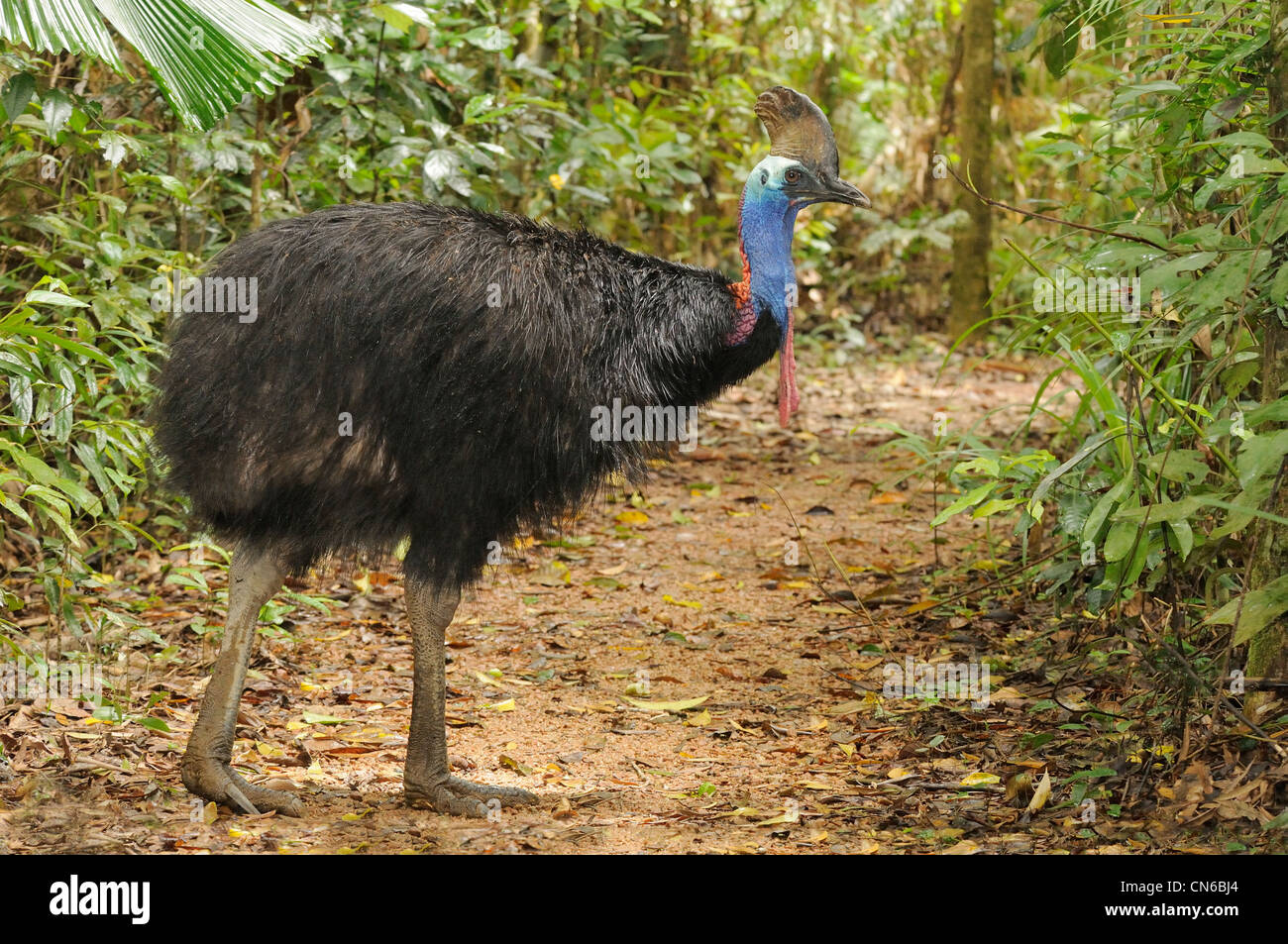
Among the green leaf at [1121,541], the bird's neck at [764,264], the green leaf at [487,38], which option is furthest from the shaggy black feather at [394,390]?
the green leaf at [487,38]

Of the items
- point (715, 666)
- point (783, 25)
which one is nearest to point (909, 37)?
point (783, 25)

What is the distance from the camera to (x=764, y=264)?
4.36 metres

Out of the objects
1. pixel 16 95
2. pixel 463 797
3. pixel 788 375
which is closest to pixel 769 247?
pixel 788 375

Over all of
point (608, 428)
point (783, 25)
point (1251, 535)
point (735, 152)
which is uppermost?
point (783, 25)

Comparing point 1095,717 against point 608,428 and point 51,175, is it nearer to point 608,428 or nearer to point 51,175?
point 608,428

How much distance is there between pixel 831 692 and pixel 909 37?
29.5ft

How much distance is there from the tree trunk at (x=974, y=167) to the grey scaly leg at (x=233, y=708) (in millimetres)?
8059

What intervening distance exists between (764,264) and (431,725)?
175 centimetres

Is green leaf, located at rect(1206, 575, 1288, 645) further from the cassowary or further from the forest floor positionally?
the cassowary

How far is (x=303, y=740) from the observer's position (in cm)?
458

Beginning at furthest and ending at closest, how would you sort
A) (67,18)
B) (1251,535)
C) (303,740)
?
(303,740), (1251,535), (67,18)

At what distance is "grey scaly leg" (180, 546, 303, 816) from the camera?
3.90m

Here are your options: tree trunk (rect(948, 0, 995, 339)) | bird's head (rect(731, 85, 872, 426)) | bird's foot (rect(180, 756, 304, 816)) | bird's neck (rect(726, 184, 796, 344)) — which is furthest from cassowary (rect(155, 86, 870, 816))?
tree trunk (rect(948, 0, 995, 339))

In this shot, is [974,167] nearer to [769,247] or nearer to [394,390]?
[769,247]
